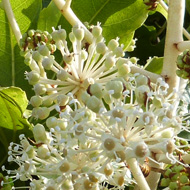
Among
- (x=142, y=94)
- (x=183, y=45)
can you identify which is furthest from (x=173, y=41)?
(x=142, y=94)

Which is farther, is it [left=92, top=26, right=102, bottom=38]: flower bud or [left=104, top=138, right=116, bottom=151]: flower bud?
[left=92, top=26, right=102, bottom=38]: flower bud

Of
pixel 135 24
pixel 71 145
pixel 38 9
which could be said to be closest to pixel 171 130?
pixel 71 145

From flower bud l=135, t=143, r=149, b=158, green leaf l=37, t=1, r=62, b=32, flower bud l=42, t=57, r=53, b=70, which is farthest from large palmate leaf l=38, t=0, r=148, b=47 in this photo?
flower bud l=135, t=143, r=149, b=158

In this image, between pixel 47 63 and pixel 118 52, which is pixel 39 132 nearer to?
pixel 47 63

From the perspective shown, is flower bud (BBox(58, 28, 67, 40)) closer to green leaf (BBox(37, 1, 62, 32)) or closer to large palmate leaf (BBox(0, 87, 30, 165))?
large palmate leaf (BBox(0, 87, 30, 165))

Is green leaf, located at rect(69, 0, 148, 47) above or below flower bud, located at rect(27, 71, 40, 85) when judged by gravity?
above

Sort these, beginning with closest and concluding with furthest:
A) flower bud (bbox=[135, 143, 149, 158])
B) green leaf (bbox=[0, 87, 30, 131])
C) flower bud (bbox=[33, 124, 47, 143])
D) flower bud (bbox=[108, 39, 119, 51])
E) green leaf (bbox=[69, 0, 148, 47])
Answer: flower bud (bbox=[135, 143, 149, 158])
flower bud (bbox=[33, 124, 47, 143])
flower bud (bbox=[108, 39, 119, 51])
green leaf (bbox=[0, 87, 30, 131])
green leaf (bbox=[69, 0, 148, 47])
